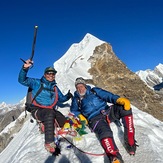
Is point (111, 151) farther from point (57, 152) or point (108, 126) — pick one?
point (57, 152)

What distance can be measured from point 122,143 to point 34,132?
4.03 m

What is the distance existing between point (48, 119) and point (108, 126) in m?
2.15

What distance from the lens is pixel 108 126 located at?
8.64 meters

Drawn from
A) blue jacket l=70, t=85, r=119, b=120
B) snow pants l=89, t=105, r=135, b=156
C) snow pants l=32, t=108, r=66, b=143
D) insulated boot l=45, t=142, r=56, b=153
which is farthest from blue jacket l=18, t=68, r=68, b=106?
insulated boot l=45, t=142, r=56, b=153

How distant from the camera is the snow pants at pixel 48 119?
336 inches

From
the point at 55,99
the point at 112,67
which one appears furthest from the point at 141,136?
the point at 112,67

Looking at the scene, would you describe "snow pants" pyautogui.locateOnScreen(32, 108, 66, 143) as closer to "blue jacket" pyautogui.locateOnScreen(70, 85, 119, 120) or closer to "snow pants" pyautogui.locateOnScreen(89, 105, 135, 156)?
"blue jacket" pyautogui.locateOnScreen(70, 85, 119, 120)

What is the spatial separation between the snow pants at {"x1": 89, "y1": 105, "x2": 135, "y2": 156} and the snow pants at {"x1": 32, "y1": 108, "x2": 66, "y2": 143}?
4.53 feet

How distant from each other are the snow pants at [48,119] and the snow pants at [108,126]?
138cm

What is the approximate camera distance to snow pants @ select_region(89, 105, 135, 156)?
772 centimetres

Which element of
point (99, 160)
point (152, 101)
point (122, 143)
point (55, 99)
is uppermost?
point (152, 101)

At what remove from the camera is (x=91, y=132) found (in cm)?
949

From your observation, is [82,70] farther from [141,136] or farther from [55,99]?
[141,136]

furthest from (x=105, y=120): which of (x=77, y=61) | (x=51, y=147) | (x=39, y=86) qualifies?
(x=77, y=61)
